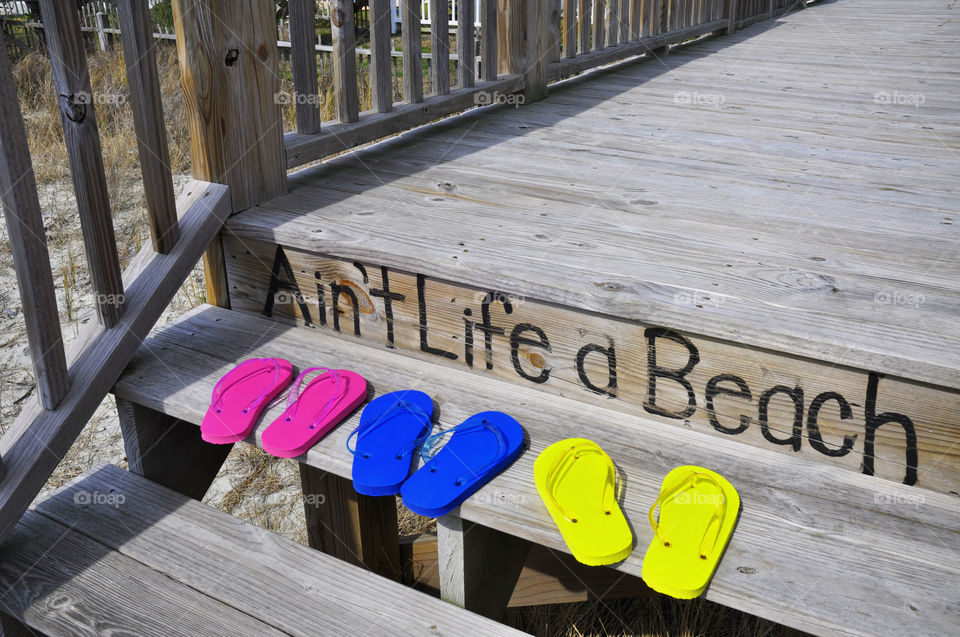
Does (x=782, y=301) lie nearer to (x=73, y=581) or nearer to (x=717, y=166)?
(x=717, y=166)

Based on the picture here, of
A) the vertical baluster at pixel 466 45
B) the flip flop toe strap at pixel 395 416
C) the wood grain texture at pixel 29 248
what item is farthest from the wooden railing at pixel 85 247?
the vertical baluster at pixel 466 45

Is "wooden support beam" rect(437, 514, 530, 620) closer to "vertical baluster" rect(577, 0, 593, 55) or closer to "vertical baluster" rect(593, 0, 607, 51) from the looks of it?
"vertical baluster" rect(577, 0, 593, 55)

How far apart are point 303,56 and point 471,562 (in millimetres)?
1306

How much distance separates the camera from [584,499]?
3.91 ft

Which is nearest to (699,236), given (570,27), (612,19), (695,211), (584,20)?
(695,211)

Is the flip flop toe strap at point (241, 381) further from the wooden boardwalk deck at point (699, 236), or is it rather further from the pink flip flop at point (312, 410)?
the wooden boardwalk deck at point (699, 236)

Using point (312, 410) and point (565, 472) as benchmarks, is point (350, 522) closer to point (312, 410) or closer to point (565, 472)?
point (312, 410)

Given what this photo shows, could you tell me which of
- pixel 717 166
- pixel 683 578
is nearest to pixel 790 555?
pixel 683 578

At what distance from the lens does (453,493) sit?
1.23 meters

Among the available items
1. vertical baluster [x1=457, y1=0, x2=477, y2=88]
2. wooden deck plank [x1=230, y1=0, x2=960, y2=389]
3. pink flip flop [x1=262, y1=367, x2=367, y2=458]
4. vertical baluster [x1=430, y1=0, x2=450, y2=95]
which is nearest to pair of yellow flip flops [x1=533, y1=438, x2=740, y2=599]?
wooden deck plank [x1=230, y1=0, x2=960, y2=389]

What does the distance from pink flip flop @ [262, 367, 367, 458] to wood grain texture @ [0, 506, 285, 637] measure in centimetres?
27

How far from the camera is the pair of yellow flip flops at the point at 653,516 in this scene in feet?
3.57

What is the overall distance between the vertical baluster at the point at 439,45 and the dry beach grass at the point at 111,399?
5.03ft

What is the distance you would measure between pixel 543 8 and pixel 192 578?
2418mm
